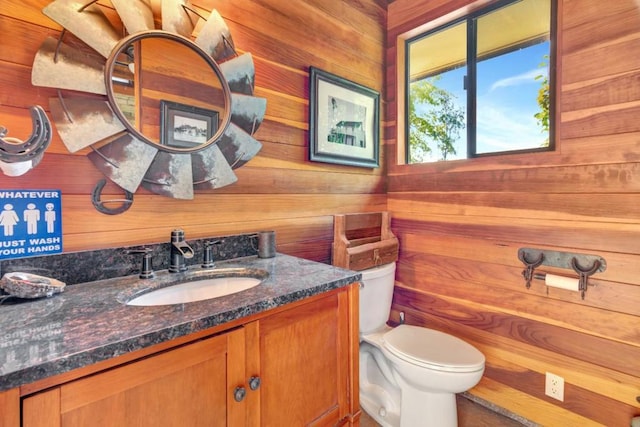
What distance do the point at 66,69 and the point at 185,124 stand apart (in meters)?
0.37

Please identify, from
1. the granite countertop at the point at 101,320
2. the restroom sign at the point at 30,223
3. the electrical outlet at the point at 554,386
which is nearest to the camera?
the granite countertop at the point at 101,320

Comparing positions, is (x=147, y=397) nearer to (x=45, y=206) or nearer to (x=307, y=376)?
(x=307, y=376)

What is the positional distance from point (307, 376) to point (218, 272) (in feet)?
1.61

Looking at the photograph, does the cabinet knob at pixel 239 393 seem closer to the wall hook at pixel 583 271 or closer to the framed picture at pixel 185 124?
the framed picture at pixel 185 124

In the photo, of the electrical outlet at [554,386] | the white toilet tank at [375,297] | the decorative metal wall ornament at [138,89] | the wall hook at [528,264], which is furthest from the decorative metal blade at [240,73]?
the electrical outlet at [554,386]

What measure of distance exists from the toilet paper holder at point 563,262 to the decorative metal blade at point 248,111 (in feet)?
4.77

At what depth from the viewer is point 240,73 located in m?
1.36

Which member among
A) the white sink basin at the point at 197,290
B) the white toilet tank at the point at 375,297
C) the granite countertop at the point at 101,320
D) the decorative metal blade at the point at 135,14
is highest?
the decorative metal blade at the point at 135,14

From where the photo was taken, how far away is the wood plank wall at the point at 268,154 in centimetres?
95

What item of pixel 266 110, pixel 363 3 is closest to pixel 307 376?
pixel 266 110

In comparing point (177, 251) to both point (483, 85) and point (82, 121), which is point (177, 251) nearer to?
point (82, 121)

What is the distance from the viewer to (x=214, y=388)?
747 millimetres

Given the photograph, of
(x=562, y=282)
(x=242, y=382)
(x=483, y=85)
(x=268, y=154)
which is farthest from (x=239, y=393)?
(x=483, y=85)

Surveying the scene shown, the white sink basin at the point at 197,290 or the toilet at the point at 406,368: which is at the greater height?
the white sink basin at the point at 197,290
